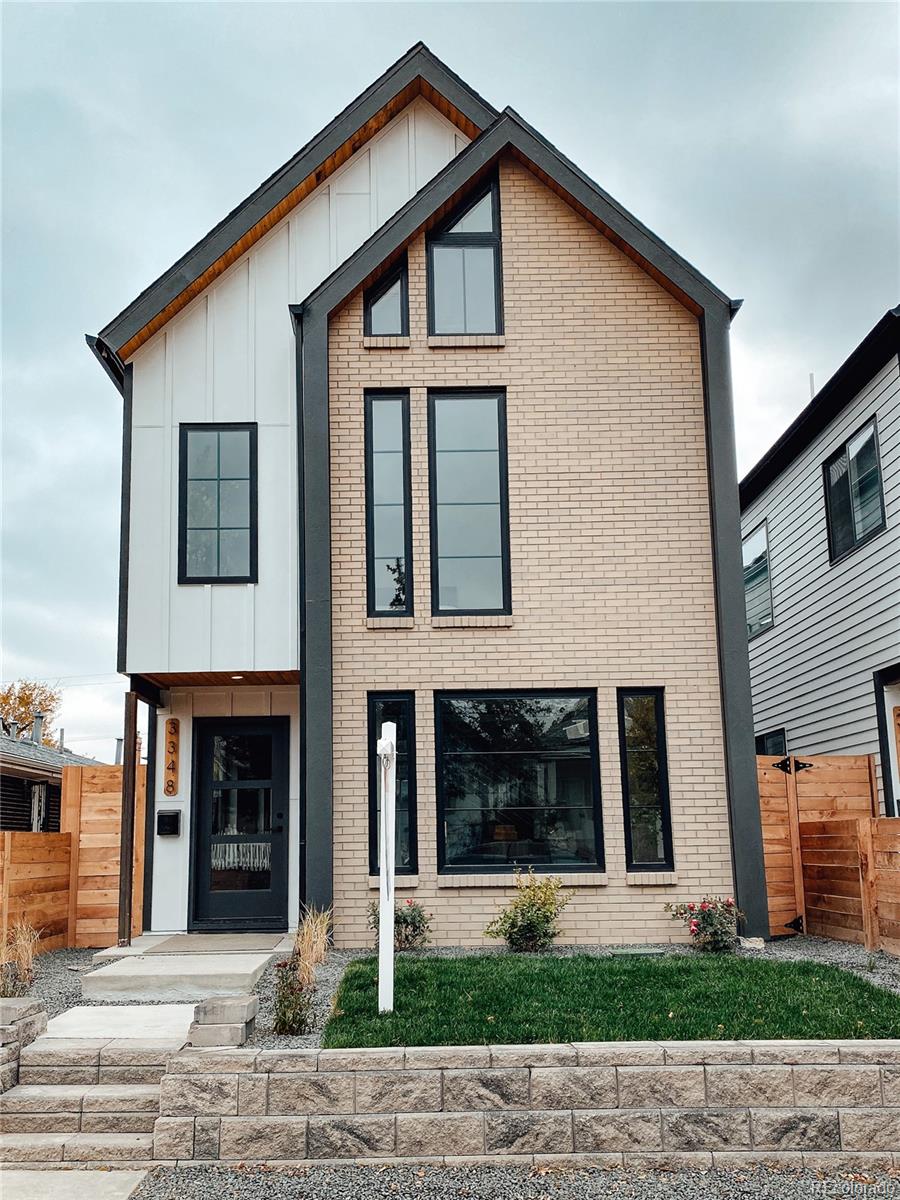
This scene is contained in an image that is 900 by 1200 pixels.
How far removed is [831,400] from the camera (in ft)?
45.8

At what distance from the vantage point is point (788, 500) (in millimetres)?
16422

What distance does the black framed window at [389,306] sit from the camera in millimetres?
11414

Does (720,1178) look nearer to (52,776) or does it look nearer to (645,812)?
(645,812)

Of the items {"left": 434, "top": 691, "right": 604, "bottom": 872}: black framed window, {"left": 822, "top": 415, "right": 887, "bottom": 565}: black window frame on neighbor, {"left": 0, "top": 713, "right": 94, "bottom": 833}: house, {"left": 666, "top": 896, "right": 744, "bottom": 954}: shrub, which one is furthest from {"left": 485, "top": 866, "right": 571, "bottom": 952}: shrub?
{"left": 0, "top": 713, "right": 94, "bottom": 833}: house

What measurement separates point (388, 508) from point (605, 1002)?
17.8 feet

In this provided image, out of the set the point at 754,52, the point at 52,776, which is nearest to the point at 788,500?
the point at 754,52

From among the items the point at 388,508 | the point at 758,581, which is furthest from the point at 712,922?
the point at 758,581

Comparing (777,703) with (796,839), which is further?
(777,703)

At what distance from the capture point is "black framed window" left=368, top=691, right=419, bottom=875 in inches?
412

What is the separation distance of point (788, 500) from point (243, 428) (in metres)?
8.71

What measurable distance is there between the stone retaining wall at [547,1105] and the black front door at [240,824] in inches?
214

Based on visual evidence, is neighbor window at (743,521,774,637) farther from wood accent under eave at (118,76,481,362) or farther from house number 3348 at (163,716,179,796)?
house number 3348 at (163,716,179,796)

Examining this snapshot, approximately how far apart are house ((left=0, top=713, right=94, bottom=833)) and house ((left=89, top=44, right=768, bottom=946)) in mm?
9248

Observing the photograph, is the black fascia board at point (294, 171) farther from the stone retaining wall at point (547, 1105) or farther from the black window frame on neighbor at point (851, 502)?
the stone retaining wall at point (547, 1105)
